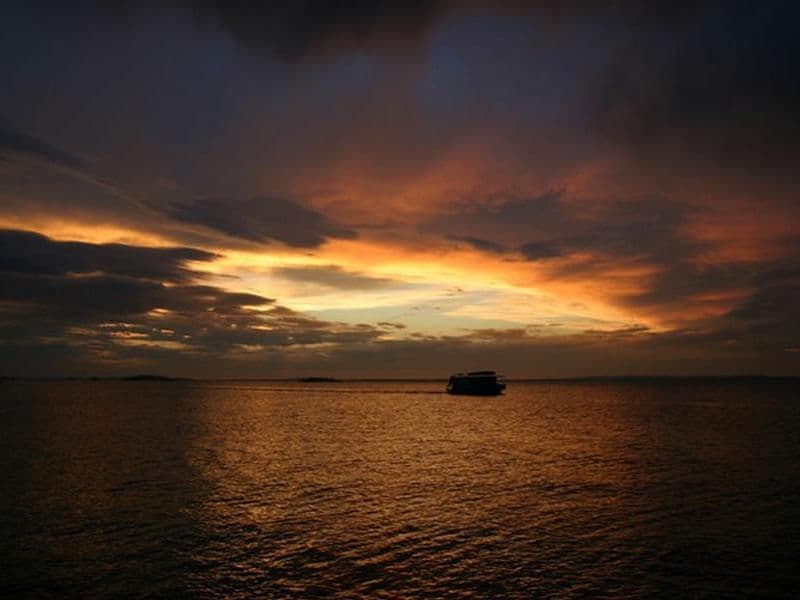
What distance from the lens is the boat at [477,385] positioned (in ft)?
602

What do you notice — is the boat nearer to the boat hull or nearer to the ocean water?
the boat hull

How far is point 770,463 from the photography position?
52500 millimetres

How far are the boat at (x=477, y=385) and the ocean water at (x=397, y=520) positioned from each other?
117 meters

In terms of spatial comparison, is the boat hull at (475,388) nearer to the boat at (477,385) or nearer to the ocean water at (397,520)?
the boat at (477,385)

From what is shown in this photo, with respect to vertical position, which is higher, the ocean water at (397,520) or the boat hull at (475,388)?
the boat hull at (475,388)

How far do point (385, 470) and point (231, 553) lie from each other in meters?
23.9

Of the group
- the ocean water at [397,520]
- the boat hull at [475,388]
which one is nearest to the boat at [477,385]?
the boat hull at [475,388]

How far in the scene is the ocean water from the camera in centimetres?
2327

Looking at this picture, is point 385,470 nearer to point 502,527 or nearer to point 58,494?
point 502,527

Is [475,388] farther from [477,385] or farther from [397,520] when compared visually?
[397,520]

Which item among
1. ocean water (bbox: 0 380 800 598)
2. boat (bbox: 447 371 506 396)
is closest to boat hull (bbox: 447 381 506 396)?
boat (bbox: 447 371 506 396)

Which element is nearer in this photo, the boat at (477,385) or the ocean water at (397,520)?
the ocean water at (397,520)

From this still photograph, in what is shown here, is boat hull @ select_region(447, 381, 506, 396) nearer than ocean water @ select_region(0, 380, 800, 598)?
No

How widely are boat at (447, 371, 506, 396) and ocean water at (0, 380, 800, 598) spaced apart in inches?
4611
